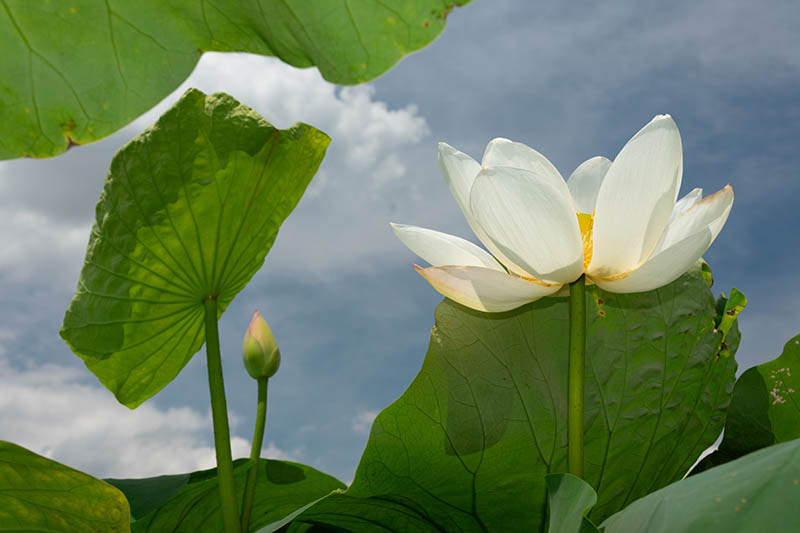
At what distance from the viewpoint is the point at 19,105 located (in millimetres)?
522

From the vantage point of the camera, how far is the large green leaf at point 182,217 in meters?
0.78

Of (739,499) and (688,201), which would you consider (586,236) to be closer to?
(688,201)

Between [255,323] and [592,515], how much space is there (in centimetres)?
55

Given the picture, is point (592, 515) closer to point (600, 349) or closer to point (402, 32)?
point (600, 349)

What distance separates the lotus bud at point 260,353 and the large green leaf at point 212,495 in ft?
0.44

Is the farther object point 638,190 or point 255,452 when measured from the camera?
point 255,452

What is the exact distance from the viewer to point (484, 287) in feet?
2.17

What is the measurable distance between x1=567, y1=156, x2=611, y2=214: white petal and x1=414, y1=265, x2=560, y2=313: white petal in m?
0.23

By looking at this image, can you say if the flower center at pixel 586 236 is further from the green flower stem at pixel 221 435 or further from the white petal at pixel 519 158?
the green flower stem at pixel 221 435

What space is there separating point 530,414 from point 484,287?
6.4 inches

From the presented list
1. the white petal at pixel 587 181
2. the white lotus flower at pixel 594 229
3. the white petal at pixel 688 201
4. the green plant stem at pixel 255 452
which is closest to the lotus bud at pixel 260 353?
the green plant stem at pixel 255 452

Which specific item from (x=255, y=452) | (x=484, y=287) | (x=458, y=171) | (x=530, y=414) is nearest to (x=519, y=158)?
(x=458, y=171)

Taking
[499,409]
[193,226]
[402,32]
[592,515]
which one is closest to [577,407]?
[499,409]

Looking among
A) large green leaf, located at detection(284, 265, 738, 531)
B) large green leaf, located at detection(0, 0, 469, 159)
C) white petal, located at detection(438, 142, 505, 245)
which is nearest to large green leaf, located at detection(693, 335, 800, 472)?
large green leaf, located at detection(284, 265, 738, 531)
